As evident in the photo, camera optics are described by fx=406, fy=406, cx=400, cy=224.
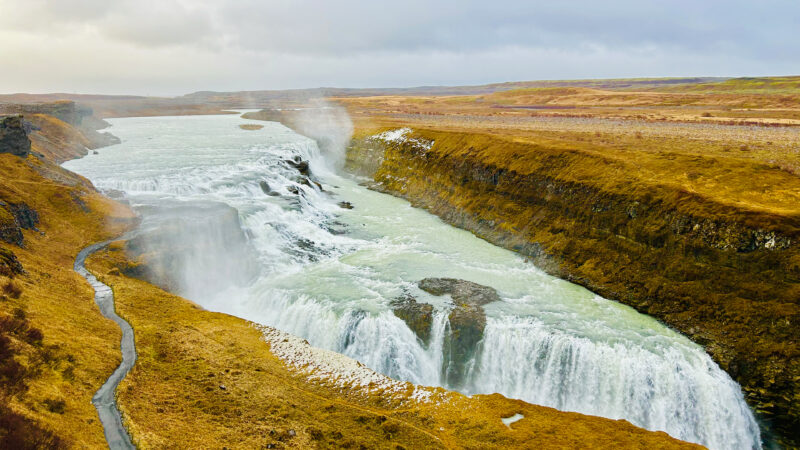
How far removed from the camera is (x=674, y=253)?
93.2ft

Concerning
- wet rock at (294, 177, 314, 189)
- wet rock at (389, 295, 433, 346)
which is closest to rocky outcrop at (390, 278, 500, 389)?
wet rock at (389, 295, 433, 346)

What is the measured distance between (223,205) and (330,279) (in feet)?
52.5

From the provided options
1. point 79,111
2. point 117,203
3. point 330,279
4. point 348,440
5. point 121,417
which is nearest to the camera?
point 121,417

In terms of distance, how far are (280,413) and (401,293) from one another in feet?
47.3

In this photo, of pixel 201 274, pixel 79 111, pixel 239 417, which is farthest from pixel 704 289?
pixel 79 111

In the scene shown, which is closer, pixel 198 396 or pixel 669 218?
pixel 198 396

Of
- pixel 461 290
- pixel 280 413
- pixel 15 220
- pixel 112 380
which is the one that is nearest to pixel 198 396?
pixel 280 413

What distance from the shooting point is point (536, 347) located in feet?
78.8

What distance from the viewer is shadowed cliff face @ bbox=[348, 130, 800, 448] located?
71.9 ft

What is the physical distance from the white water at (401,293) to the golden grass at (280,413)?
5444mm

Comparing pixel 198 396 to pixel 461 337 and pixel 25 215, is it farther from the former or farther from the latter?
pixel 25 215

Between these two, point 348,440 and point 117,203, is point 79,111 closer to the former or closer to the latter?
point 117,203

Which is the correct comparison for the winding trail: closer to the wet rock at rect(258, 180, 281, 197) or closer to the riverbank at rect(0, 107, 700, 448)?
the riverbank at rect(0, 107, 700, 448)

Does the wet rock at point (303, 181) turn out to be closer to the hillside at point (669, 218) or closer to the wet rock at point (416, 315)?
the hillside at point (669, 218)
